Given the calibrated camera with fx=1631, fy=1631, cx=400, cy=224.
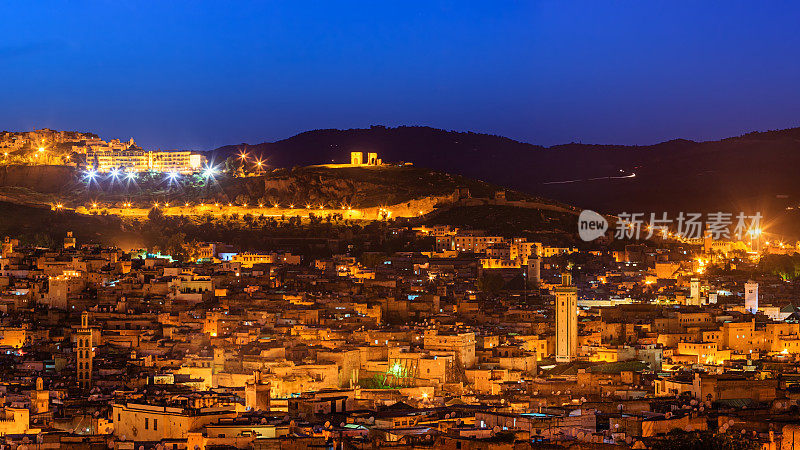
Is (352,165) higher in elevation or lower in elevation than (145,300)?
higher

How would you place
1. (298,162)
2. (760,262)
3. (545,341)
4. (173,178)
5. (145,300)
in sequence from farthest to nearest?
(298,162) < (173,178) < (760,262) < (145,300) < (545,341)

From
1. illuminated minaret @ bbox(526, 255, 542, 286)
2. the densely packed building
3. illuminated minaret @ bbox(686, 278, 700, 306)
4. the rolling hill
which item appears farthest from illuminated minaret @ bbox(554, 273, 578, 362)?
the rolling hill

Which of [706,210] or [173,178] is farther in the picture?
[706,210]

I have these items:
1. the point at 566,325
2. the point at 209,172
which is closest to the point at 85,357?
the point at 566,325

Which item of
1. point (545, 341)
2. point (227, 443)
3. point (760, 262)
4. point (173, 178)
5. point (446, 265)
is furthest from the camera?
point (173, 178)

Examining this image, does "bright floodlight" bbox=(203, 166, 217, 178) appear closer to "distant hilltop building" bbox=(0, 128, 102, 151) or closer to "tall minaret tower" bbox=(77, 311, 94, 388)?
"distant hilltop building" bbox=(0, 128, 102, 151)

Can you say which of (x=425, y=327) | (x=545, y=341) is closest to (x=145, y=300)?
(x=425, y=327)

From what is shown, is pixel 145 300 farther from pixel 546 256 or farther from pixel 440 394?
pixel 546 256
